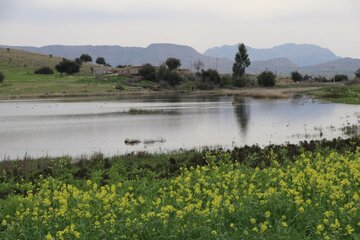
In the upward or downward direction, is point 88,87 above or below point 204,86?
below

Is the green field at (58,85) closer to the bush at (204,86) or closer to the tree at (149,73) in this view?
the tree at (149,73)

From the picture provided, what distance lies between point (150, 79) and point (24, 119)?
88.9 m

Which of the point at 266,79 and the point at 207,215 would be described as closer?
the point at 207,215

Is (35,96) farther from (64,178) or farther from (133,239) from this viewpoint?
(133,239)

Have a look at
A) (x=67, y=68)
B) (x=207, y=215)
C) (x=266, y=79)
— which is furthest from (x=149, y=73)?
(x=207, y=215)

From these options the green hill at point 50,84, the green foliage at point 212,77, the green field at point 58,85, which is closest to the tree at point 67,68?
the green hill at point 50,84

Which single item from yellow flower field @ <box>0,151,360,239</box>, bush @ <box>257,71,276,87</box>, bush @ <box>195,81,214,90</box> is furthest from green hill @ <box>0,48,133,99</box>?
yellow flower field @ <box>0,151,360,239</box>

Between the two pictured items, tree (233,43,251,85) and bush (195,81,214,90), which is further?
tree (233,43,251,85)

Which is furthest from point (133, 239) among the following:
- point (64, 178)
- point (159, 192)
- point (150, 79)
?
point (150, 79)

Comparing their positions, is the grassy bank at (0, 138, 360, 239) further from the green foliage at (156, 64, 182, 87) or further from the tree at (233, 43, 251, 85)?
the tree at (233, 43, 251, 85)

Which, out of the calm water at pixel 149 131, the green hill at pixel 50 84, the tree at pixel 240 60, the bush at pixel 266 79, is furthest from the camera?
the tree at pixel 240 60

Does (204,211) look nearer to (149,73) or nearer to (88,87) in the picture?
(88,87)

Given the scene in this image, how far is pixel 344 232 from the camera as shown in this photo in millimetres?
10406

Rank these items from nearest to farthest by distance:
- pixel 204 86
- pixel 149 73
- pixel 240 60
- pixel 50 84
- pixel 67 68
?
pixel 50 84 → pixel 204 86 → pixel 149 73 → pixel 67 68 → pixel 240 60
